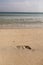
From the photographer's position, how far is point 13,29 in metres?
0.40

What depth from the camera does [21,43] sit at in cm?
39

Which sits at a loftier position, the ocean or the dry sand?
the ocean

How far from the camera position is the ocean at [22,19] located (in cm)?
42

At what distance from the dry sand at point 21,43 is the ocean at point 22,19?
3 centimetres

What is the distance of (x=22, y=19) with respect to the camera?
432 millimetres

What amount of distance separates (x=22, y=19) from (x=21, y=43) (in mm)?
103

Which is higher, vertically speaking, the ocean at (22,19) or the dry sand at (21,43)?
the ocean at (22,19)

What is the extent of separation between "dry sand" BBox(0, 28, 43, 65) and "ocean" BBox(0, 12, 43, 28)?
0.03 metres

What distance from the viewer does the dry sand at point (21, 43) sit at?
1.22 ft

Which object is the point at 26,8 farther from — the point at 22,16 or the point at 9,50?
the point at 9,50

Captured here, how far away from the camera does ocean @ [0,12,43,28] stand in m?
0.42

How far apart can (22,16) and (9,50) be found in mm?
149

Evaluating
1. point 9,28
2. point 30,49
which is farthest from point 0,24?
point 30,49

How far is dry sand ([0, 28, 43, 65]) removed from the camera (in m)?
0.37
